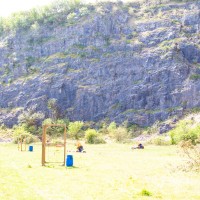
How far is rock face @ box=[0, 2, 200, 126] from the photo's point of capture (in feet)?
362

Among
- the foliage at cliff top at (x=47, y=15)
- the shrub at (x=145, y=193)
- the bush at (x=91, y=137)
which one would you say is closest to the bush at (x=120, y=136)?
the bush at (x=91, y=137)

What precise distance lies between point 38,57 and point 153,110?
4745 cm

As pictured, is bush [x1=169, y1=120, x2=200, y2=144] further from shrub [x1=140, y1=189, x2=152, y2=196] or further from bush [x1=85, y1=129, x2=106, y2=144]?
shrub [x1=140, y1=189, x2=152, y2=196]

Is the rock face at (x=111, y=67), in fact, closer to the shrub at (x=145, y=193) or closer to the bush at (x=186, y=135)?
the bush at (x=186, y=135)

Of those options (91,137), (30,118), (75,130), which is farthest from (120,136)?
(30,118)

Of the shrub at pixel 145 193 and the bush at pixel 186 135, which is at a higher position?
the bush at pixel 186 135

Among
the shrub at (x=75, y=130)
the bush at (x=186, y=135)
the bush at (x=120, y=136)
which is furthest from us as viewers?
the shrub at (x=75, y=130)

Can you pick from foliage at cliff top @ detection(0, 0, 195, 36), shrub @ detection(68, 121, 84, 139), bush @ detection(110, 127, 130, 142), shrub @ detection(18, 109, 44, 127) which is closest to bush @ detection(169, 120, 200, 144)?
bush @ detection(110, 127, 130, 142)

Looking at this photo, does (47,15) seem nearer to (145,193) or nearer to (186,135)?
(186,135)

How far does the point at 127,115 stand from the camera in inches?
4250

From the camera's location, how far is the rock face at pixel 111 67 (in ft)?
362

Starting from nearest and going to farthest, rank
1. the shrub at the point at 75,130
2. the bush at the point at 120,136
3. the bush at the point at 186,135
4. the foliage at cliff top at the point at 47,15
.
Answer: the bush at the point at 186,135 < the bush at the point at 120,136 < the shrub at the point at 75,130 < the foliage at cliff top at the point at 47,15

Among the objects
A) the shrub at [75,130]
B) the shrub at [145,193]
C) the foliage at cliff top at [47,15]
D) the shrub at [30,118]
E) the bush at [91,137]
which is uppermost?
the foliage at cliff top at [47,15]

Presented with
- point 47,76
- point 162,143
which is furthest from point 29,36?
point 162,143
